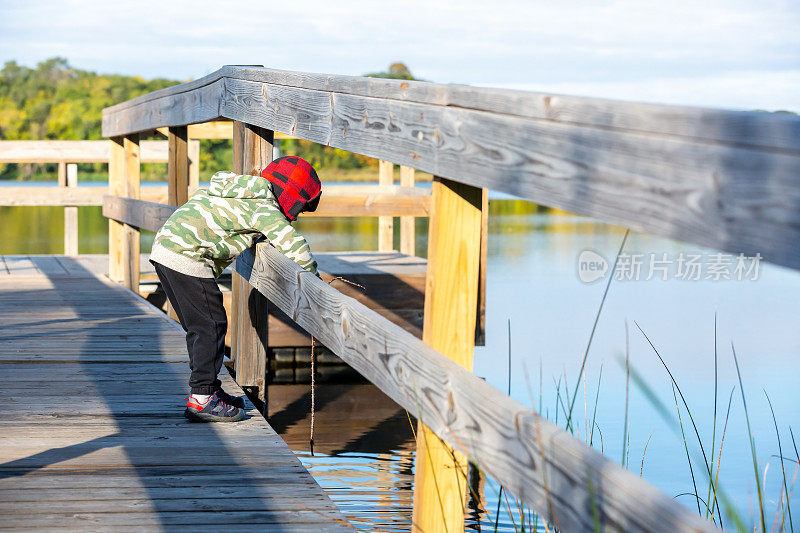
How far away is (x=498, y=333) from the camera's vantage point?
11.5 metres

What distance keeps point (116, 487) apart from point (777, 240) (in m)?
1.99

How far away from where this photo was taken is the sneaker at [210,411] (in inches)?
129

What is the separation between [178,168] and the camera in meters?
5.42

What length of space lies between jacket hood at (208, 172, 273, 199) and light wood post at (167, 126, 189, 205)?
2.04 metres

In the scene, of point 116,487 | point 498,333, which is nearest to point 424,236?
point 498,333

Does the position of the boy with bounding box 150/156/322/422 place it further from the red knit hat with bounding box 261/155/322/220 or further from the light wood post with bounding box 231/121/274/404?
the light wood post with bounding box 231/121/274/404

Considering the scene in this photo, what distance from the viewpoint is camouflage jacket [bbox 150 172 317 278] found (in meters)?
3.18

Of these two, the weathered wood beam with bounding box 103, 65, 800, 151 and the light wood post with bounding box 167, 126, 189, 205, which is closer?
the weathered wood beam with bounding box 103, 65, 800, 151

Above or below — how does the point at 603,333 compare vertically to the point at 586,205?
below

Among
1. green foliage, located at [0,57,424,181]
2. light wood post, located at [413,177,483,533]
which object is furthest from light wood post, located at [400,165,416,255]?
green foliage, located at [0,57,424,181]

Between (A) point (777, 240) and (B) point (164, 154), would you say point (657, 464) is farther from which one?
(B) point (164, 154)

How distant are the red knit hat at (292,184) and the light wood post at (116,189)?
4487 mm

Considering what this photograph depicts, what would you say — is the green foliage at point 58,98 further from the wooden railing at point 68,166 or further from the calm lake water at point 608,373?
the wooden railing at point 68,166

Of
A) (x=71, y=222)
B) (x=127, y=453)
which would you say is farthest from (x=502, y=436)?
(x=71, y=222)
